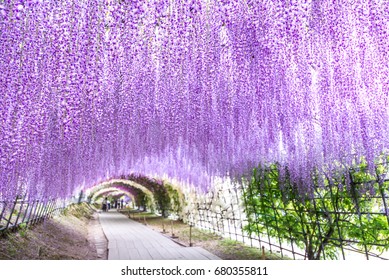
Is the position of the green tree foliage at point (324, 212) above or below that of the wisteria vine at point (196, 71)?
below

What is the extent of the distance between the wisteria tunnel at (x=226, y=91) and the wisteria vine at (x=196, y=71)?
1cm

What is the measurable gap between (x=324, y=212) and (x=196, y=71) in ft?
8.55

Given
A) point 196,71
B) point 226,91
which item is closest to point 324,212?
point 226,91

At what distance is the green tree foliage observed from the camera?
388 cm

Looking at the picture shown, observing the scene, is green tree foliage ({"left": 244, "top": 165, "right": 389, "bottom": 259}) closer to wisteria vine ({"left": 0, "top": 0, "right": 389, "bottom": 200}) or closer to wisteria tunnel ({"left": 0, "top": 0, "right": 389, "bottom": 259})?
wisteria tunnel ({"left": 0, "top": 0, "right": 389, "bottom": 259})

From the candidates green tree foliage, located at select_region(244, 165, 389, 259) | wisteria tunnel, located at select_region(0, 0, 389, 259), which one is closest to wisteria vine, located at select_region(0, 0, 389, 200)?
wisteria tunnel, located at select_region(0, 0, 389, 259)

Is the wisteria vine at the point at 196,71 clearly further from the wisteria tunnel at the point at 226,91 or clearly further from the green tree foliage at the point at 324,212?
the green tree foliage at the point at 324,212

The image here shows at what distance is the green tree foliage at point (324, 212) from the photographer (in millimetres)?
3881

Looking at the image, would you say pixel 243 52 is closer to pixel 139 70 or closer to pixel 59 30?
pixel 139 70

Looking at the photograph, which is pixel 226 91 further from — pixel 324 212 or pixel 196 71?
pixel 324 212

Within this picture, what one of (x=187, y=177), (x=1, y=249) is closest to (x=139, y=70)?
(x=1, y=249)

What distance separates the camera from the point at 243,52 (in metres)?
3.13

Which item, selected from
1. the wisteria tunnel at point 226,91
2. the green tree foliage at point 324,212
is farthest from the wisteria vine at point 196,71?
the green tree foliage at point 324,212

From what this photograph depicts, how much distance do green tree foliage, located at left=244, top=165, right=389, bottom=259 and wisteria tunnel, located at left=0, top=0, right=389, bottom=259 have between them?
0.08 ft
